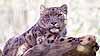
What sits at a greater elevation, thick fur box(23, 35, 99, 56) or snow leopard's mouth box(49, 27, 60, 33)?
snow leopard's mouth box(49, 27, 60, 33)

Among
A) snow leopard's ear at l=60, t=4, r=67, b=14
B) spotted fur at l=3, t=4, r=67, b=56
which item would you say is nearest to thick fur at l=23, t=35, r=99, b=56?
spotted fur at l=3, t=4, r=67, b=56

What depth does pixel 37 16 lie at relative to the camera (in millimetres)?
1787

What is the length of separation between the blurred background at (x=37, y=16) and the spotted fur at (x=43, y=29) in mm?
34

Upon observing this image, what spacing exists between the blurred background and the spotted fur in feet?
0.11

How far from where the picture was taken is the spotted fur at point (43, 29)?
5.57 feet

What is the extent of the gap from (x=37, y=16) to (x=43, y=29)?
0.11 meters

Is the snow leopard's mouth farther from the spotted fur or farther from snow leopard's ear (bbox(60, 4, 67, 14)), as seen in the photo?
snow leopard's ear (bbox(60, 4, 67, 14))

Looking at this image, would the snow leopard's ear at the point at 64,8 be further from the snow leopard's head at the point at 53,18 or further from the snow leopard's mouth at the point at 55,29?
the snow leopard's mouth at the point at 55,29

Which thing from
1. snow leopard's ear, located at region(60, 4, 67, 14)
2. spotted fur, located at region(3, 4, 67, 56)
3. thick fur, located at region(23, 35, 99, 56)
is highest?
snow leopard's ear, located at region(60, 4, 67, 14)

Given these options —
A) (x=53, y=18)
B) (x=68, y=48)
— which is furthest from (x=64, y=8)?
(x=68, y=48)

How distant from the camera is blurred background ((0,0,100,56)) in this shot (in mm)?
1694

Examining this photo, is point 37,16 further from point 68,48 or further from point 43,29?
point 68,48

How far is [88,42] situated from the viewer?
1.60 meters

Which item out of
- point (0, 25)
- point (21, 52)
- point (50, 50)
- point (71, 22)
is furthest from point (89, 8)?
point (0, 25)
